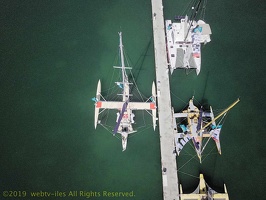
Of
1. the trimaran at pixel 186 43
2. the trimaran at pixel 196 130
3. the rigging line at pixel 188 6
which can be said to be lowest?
the trimaran at pixel 196 130

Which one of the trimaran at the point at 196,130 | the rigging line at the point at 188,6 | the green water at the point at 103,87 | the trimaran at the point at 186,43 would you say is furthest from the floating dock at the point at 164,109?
the rigging line at the point at 188,6

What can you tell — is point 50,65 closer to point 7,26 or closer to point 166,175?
point 7,26

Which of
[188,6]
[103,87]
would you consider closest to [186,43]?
[188,6]

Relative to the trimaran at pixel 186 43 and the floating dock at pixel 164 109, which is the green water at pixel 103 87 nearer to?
the floating dock at pixel 164 109

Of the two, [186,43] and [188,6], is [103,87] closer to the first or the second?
[186,43]

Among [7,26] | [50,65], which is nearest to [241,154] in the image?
[50,65]

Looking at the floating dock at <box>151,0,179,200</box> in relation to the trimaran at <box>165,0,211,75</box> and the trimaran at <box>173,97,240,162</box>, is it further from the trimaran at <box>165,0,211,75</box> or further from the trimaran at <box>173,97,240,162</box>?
the trimaran at <box>165,0,211,75</box>

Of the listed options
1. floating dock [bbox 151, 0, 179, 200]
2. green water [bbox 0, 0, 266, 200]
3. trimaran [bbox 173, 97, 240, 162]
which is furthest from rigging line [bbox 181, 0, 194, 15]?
trimaran [bbox 173, 97, 240, 162]

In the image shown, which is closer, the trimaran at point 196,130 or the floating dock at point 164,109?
the floating dock at point 164,109
